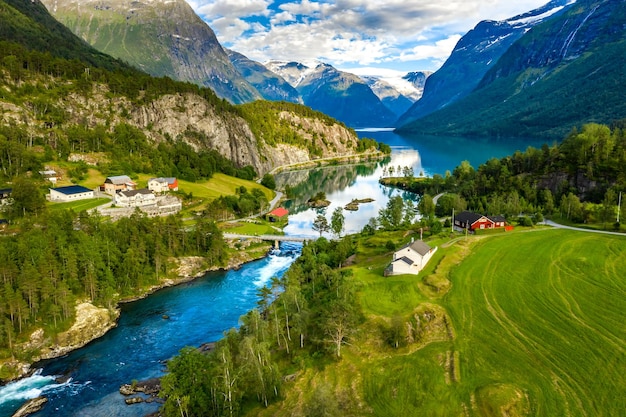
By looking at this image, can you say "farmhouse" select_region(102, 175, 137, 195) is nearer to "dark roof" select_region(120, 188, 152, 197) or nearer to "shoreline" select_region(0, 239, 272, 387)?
"dark roof" select_region(120, 188, 152, 197)

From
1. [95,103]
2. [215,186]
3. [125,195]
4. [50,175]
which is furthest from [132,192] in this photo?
[95,103]

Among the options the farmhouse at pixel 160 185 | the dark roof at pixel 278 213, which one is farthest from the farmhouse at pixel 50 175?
the dark roof at pixel 278 213

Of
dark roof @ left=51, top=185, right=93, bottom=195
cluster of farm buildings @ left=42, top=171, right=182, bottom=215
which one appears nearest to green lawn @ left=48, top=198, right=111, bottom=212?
cluster of farm buildings @ left=42, top=171, right=182, bottom=215

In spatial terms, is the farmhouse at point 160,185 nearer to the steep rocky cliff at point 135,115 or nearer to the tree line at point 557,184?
the steep rocky cliff at point 135,115

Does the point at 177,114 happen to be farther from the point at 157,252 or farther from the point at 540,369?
the point at 540,369

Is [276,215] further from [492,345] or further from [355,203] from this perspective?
[492,345]

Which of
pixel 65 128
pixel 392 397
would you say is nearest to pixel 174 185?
pixel 65 128
